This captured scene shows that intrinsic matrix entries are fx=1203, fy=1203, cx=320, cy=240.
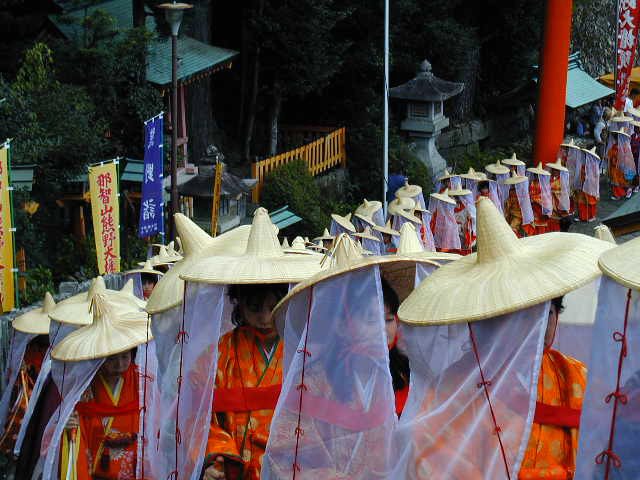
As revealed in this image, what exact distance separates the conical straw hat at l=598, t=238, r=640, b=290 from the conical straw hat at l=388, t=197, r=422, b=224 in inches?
502

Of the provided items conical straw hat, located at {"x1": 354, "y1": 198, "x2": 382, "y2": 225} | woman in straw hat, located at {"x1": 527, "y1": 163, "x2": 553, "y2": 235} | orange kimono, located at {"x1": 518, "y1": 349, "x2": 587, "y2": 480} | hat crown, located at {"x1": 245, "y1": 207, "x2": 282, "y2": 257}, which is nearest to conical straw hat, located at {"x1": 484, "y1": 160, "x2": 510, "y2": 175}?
woman in straw hat, located at {"x1": 527, "y1": 163, "x2": 553, "y2": 235}

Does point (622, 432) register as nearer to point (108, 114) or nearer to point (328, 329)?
point (328, 329)

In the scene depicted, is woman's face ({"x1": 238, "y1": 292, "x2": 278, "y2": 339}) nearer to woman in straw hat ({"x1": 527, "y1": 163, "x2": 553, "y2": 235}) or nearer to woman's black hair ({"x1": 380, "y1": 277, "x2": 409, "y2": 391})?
woman's black hair ({"x1": 380, "y1": 277, "x2": 409, "y2": 391})

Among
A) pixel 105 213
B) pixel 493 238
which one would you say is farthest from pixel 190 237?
pixel 105 213

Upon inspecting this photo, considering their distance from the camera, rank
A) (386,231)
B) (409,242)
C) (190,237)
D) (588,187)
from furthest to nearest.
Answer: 1. (588,187)
2. (386,231)
3. (409,242)
4. (190,237)

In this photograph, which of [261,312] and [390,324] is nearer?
[390,324]

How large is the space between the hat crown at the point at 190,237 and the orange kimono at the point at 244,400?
2.98ft

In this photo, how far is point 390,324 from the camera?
18.3ft

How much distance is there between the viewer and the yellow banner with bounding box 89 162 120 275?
1501 cm

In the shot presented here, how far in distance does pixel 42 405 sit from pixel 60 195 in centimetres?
1006

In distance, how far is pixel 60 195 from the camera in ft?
60.5

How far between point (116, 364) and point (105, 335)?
0.76ft

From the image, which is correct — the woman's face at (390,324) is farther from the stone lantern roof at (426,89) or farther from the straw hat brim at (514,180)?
the stone lantern roof at (426,89)

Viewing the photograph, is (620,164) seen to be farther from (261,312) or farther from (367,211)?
(261,312)
